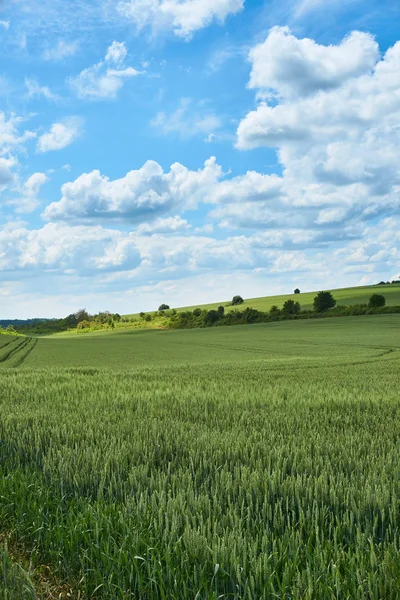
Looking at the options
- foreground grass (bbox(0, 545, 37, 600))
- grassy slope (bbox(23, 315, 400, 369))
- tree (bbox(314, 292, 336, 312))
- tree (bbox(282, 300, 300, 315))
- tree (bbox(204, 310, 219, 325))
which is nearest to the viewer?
foreground grass (bbox(0, 545, 37, 600))

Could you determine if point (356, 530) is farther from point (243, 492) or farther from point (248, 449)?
point (248, 449)

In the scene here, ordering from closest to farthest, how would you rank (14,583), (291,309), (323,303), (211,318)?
(14,583), (323,303), (291,309), (211,318)

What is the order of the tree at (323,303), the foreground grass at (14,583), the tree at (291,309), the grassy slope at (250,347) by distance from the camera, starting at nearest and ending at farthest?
the foreground grass at (14,583) → the grassy slope at (250,347) → the tree at (323,303) → the tree at (291,309)

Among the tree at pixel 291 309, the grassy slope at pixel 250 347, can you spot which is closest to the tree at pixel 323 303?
the tree at pixel 291 309

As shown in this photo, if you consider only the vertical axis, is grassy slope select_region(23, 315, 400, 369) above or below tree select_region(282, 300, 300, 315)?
below

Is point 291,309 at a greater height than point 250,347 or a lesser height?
greater

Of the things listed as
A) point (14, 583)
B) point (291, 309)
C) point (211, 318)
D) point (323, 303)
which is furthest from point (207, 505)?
point (211, 318)

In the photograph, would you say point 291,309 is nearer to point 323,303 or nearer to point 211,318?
point 323,303

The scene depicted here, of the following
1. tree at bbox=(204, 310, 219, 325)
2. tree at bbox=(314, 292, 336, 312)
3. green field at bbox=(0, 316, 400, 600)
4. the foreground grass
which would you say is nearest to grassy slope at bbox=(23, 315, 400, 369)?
tree at bbox=(314, 292, 336, 312)

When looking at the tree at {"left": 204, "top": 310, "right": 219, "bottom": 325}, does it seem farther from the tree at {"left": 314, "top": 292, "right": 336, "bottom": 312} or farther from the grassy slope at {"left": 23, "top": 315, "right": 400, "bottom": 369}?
the tree at {"left": 314, "top": 292, "right": 336, "bottom": 312}

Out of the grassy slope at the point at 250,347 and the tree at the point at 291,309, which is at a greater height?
the tree at the point at 291,309

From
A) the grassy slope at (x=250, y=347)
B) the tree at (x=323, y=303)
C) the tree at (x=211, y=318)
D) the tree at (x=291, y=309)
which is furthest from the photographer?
the tree at (x=211, y=318)

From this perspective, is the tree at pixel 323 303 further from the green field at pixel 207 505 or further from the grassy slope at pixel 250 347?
the green field at pixel 207 505

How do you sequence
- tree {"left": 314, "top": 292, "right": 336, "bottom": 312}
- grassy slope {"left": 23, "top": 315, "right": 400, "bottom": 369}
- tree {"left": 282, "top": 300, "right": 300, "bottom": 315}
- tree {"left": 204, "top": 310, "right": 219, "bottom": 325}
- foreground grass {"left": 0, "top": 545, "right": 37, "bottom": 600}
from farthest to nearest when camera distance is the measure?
tree {"left": 204, "top": 310, "right": 219, "bottom": 325}
tree {"left": 282, "top": 300, "right": 300, "bottom": 315}
tree {"left": 314, "top": 292, "right": 336, "bottom": 312}
grassy slope {"left": 23, "top": 315, "right": 400, "bottom": 369}
foreground grass {"left": 0, "top": 545, "right": 37, "bottom": 600}
